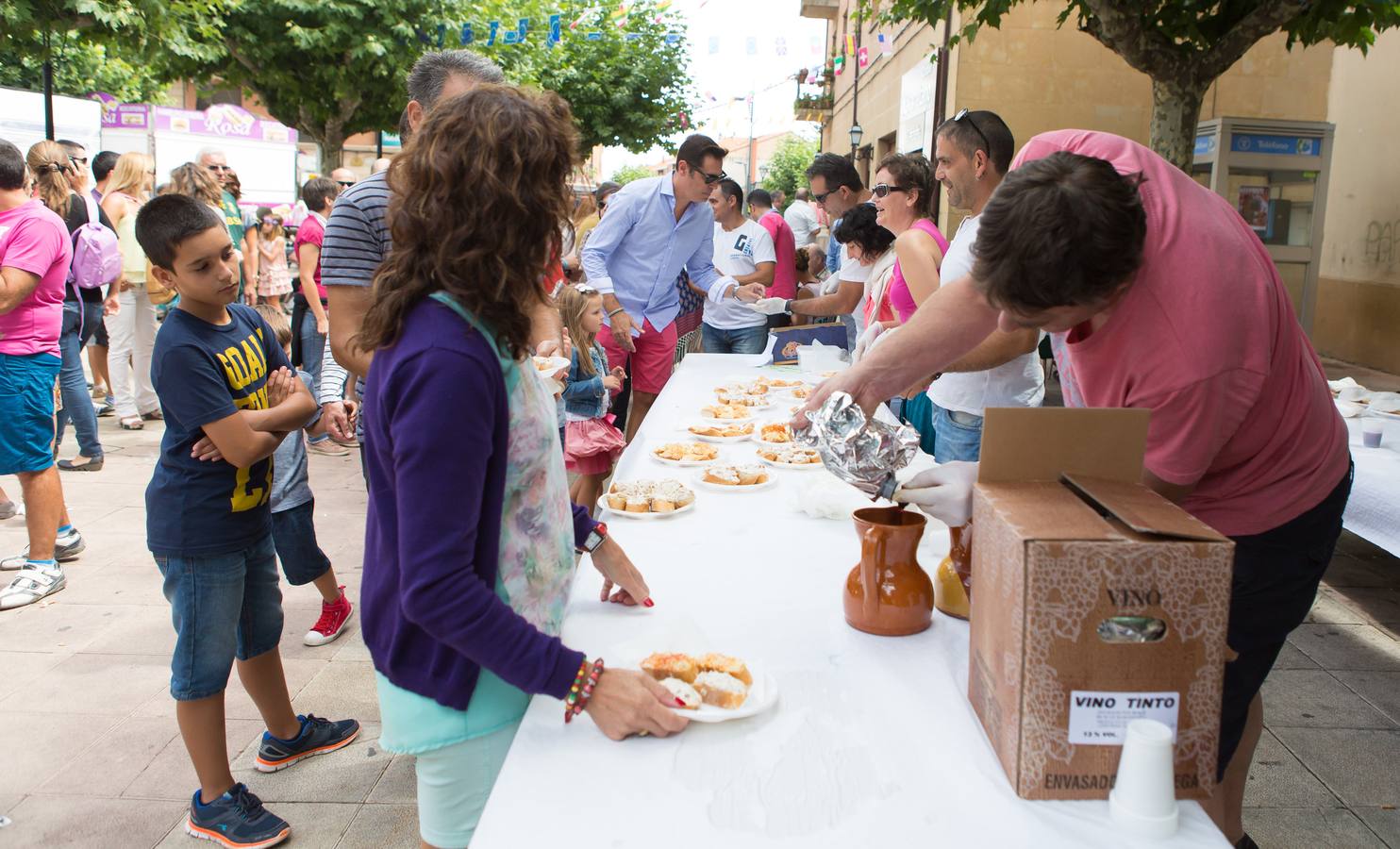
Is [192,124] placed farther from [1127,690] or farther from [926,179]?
[1127,690]

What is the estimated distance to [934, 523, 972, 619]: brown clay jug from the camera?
1.54 meters

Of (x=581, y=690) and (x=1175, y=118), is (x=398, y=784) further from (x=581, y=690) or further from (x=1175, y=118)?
Answer: (x=1175, y=118)

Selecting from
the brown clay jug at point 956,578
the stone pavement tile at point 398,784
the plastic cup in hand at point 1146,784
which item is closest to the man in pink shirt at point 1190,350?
the brown clay jug at point 956,578

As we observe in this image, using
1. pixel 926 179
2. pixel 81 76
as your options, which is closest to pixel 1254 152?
pixel 926 179

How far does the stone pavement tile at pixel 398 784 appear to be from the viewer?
2504 mm

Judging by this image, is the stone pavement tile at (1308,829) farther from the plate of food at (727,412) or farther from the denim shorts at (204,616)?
the denim shorts at (204,616)

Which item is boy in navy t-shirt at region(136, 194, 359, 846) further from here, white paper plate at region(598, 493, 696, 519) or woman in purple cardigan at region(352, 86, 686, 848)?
woman in purple cardigan at region(352, 86, 686, 848)

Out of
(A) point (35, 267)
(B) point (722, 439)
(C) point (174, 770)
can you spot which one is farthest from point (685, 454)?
(A) point (35, 267)

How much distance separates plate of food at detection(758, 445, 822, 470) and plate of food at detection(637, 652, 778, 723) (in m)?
1.40

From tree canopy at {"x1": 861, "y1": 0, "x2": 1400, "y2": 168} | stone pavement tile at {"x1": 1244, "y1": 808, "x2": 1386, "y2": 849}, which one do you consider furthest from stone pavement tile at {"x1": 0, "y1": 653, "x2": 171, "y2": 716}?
tree canopy at {"x1": 861, "y1": 0, "x2": 1400, "y2": 168}

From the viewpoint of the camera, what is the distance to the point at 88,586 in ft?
13.0

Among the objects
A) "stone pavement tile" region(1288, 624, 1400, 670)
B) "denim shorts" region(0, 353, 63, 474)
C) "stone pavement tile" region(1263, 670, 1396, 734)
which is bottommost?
"stone pavement tile" region(1263, 670, 1396, 734)

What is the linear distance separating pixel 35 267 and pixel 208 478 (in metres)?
2.25

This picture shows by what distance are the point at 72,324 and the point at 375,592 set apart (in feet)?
17.0
